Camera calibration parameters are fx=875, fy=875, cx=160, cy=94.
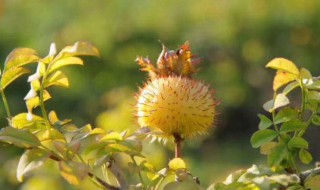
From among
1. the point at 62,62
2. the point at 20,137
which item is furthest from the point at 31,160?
the point at 62,62

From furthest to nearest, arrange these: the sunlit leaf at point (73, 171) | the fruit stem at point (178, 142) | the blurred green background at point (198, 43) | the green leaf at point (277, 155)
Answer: the blurred green background at point (198, 43)
the fruit stem at point (178, 142)
the green leaf at point (277, 155)
the sunlit leaf at point (73, 171)

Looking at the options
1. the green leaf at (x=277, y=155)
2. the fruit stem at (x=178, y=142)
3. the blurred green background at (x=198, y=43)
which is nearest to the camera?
the green leaf at (x=277, y=155)

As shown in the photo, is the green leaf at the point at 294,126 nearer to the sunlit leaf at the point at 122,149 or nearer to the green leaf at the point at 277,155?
the green leaf at the point at 277,155

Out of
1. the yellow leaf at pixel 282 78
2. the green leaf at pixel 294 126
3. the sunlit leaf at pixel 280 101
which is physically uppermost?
the yellow leaf at pixel 282 78

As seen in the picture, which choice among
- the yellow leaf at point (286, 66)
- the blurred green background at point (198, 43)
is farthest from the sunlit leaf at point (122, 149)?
the blurred green background at point (198, 43)


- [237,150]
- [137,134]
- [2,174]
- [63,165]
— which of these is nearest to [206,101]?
[137,134]

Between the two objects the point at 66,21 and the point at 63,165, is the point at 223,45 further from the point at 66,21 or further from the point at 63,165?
the point at 63,165
